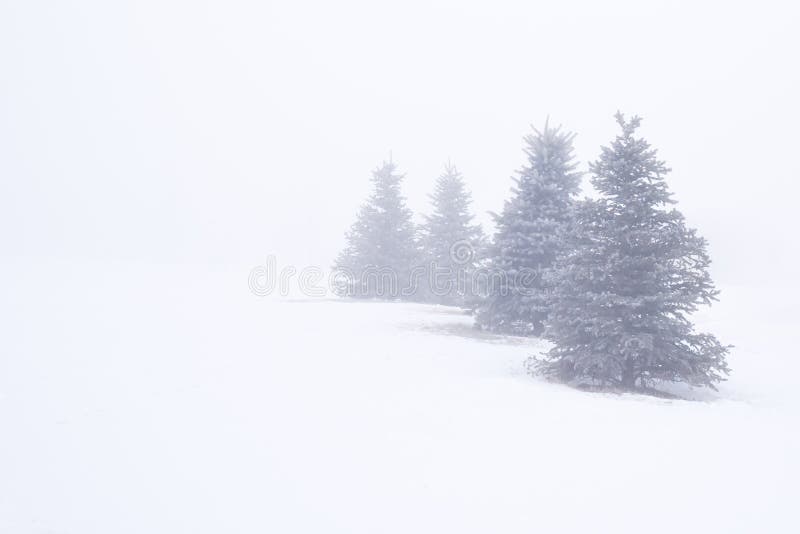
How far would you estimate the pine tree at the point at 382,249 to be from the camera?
97.4ft

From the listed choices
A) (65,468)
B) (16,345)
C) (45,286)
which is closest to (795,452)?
(65,468)

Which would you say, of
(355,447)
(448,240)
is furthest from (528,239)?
(355,447)

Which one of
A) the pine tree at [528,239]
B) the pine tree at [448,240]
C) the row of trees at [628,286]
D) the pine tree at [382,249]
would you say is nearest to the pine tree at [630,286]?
the row of trees at [628,286]

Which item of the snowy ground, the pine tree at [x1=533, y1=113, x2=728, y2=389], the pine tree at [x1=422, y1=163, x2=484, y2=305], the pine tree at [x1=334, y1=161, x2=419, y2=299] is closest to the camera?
the snowy ground

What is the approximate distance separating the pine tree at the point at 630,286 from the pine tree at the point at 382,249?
17783mm

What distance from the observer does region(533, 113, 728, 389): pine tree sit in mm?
11148

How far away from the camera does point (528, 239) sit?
1822 centimetres

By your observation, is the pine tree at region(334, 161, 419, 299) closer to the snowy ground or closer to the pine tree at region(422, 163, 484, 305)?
the pine tree at region(422, 163, 484, 305)

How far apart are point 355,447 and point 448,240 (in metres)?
24.7

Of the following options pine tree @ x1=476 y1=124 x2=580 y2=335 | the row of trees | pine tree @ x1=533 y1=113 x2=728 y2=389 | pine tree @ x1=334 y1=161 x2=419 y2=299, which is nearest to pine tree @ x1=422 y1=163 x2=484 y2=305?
pine tree @ x1=334 y1=161 x2=419 y2=299

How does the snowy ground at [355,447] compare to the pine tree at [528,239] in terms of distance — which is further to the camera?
the pine tree at [528,239]

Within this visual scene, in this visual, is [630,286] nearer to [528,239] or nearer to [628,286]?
[628,286]

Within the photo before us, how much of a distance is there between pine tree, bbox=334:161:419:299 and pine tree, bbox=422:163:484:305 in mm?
1210

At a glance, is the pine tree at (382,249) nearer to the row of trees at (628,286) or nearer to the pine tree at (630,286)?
the row of trees at (628,286)
